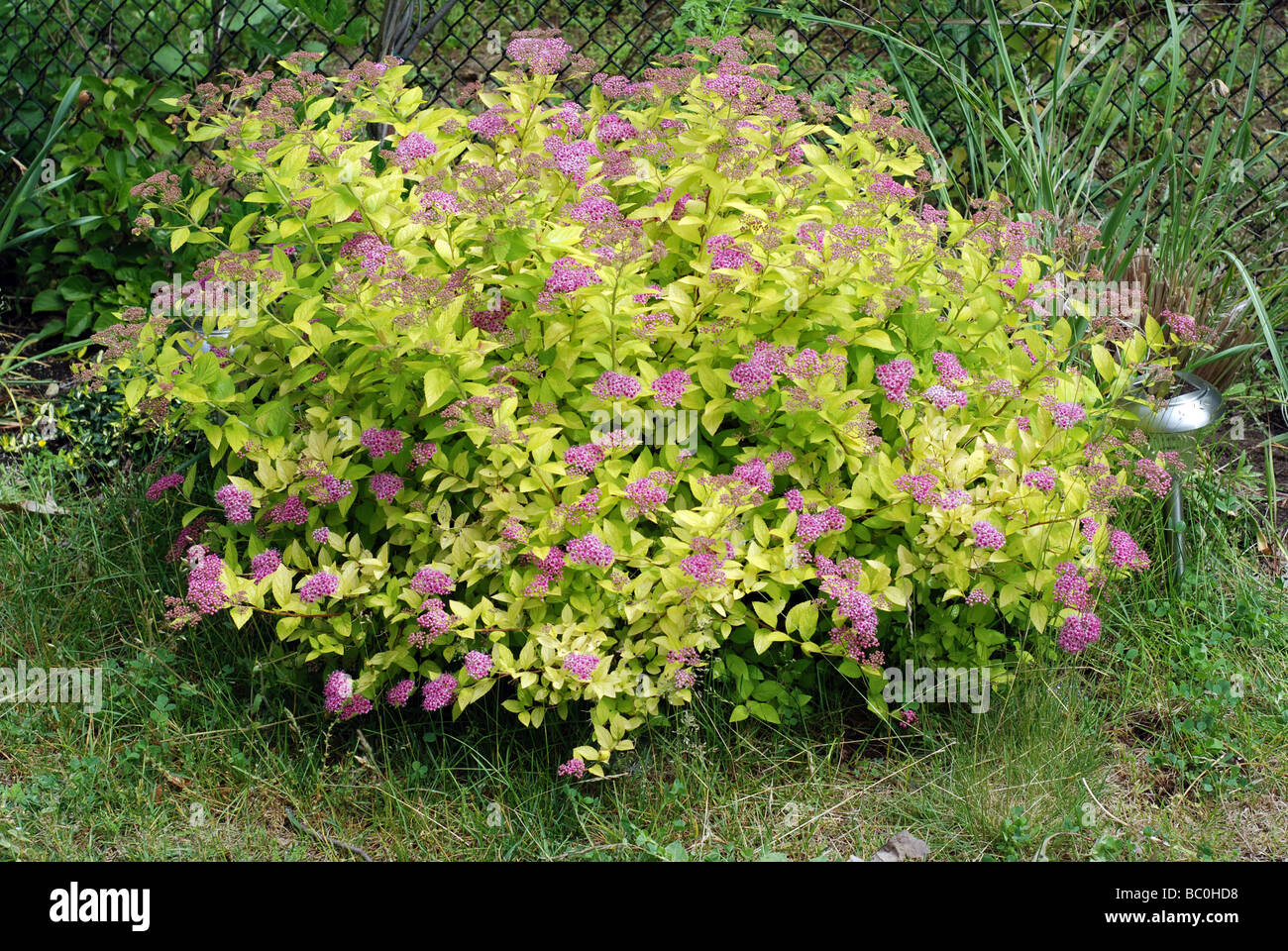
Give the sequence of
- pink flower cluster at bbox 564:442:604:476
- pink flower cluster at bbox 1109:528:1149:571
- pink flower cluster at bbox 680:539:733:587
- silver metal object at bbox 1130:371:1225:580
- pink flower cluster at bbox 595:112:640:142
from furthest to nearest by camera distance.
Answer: silver metal object at bbox 1130:371:1225:580 < pink flower cluster at bbox 595:112:640:142 < pink flower cluster at bbox 1109:528:1149:571 < pink flower cluster at bbox 564:442:604:476 < pink flower cluster at bbox 680:539:733:587

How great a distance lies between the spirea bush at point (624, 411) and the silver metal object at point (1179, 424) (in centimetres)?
38

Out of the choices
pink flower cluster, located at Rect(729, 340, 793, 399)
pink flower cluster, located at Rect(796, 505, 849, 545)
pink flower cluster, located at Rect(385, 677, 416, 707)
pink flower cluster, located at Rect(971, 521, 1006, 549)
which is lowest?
pink flower cluster, located at Rect(385, 677, 416, 707)

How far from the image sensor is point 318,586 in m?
2.33

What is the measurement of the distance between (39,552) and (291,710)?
979 millimetres

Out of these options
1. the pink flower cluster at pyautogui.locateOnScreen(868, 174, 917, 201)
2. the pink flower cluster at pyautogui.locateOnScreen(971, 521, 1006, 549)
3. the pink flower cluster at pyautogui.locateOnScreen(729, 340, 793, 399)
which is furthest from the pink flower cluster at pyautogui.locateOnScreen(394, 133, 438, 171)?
the pink flower cluster at pyautogui.locateOnScreen(971, 521, 1006, 549)

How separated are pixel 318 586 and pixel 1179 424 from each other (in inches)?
82.2

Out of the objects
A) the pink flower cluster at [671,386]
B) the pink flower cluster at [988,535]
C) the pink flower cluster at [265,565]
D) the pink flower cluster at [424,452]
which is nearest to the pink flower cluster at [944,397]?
the pink flower cluster at [988,535]

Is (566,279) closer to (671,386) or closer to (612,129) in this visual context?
(671,386)

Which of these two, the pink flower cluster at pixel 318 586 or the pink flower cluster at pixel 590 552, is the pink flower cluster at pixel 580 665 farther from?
the pink flower cluster at pixel 318 586

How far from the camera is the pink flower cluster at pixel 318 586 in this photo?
2328mm

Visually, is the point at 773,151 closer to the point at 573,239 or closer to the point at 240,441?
the point at 573,239

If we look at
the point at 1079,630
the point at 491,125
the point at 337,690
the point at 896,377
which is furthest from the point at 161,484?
the point at 1079,630

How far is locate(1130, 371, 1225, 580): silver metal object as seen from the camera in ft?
9.68

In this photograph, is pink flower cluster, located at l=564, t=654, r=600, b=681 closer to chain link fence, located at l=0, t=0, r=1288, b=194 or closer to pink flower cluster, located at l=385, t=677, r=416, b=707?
pink flower cluster, located at l=385, t=677, r=416, b=707
